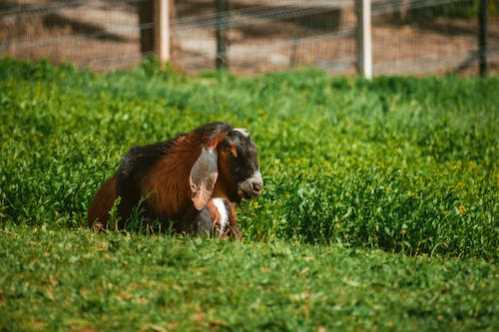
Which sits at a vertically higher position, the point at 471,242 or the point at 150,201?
the point at 150,201

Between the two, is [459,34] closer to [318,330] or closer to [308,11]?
[308,11]

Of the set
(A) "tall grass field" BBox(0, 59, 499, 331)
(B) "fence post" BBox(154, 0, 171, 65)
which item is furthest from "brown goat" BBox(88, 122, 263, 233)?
(B) "fence post" BBox(154, 0, 171, 65)

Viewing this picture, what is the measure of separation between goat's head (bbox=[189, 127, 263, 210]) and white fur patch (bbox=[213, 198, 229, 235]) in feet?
0.21

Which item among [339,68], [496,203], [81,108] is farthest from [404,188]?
[339,68]

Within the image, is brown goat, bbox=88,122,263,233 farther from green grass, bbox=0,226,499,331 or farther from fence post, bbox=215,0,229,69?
fence post, bbox=215,0,229,69

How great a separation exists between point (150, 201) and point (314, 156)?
3671 mm

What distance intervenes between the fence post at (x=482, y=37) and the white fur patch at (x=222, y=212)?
11480mm

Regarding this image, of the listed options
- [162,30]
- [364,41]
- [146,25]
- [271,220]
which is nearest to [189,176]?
[271,220]

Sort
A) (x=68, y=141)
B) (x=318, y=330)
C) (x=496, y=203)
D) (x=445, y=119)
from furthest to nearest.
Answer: (x=445, y=119), (x=68, y=141), (x=496, y=203), (x=318, y=330)

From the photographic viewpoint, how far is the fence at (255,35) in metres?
15.8

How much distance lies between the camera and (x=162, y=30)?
15203 millimetres

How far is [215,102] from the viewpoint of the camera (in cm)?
1264

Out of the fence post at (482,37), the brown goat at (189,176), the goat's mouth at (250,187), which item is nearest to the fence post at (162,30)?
the fence post at (482,37)

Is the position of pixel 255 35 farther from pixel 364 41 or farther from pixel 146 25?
pixel 146 25
